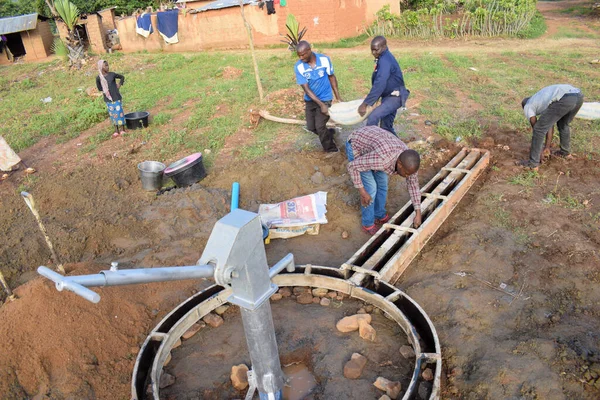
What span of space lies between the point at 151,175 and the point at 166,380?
9.07ft

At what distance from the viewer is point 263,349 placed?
205cm

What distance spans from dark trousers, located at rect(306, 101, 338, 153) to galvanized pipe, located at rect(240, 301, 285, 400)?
339 cm

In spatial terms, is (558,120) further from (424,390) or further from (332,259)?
(424,390)

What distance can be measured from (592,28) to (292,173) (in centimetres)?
1342

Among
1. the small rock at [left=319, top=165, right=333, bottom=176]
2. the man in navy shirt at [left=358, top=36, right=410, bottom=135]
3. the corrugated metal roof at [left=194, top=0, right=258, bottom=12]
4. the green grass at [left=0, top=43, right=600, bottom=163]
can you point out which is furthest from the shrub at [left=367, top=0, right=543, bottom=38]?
the small rock at [left=319, top=165, right=333, bottom=176]

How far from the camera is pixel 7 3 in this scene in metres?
23.5

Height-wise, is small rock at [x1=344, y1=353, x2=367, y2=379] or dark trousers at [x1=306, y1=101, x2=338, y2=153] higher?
dark trousers at [x1=306, y1=101, x2=338, y2=153]

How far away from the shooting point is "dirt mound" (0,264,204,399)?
2598mm

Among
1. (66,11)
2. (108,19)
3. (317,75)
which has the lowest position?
(317,75)

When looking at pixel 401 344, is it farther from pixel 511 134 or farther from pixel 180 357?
pixel 511 134

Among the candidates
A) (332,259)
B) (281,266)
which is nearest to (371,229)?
(332,259)

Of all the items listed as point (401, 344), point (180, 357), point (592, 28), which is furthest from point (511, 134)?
point (592, 28)

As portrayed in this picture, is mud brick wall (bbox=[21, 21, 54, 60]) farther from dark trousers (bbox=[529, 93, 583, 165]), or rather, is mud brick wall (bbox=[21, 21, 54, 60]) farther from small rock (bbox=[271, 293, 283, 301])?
dark trousers (bbox=[529, 93, 583, 165])

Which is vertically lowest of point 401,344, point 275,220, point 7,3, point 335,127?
point 401,344
